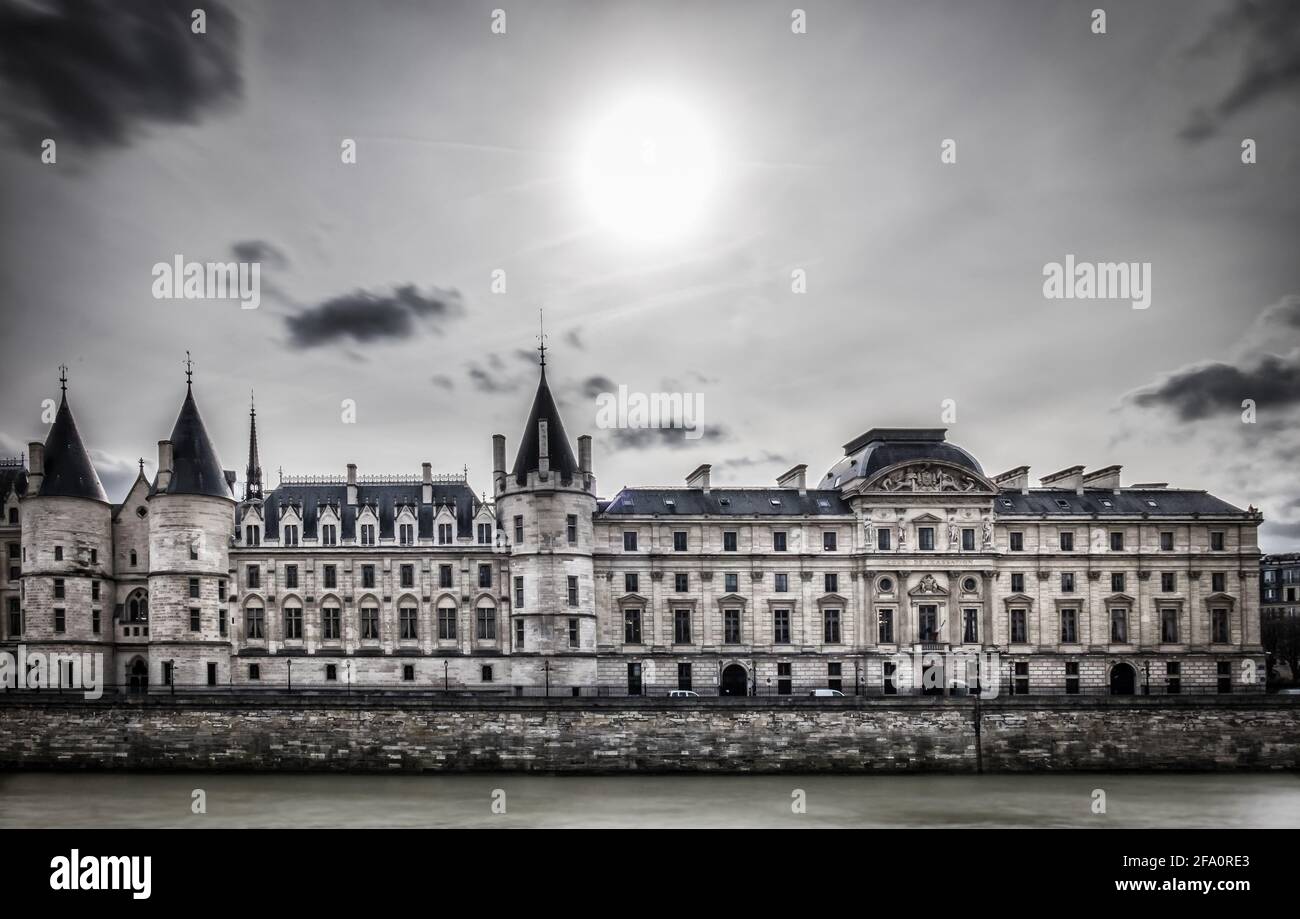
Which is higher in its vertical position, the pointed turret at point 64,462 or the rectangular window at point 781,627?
the pointed turret at point 64,462

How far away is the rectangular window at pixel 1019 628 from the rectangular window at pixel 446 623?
27.5 metres

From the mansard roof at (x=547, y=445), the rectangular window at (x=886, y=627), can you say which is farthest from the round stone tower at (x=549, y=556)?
the rectangular window at (x=886, y=627)

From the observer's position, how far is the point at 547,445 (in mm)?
54188

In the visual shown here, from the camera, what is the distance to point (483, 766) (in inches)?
1635

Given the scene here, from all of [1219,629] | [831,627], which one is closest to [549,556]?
[831,627]

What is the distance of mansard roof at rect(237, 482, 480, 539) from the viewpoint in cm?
5578

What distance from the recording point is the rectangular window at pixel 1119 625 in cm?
5675

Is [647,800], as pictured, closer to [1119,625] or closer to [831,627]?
[831,627]

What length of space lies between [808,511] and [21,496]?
1478 inches

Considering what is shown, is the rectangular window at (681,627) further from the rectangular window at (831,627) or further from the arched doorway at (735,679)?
the rectangular window at (831,627)
